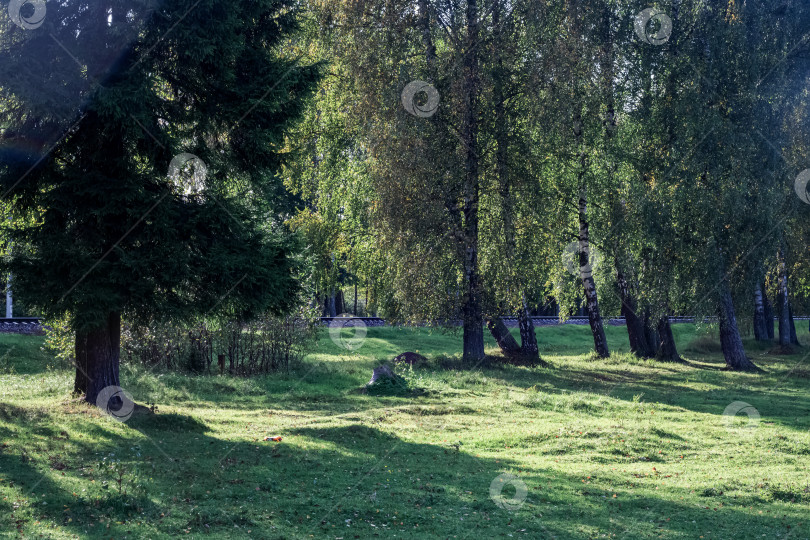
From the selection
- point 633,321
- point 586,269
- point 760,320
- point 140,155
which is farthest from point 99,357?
point 760,320

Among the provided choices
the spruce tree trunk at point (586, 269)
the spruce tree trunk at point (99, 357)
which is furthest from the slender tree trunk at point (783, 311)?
the spruce tree trunk at point (99, 357)

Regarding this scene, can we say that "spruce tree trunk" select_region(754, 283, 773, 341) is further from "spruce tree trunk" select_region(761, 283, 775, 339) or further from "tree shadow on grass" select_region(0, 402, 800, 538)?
"tree shadow on grass" select_region(0, 402, 800, 538)

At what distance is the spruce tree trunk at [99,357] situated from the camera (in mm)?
13492

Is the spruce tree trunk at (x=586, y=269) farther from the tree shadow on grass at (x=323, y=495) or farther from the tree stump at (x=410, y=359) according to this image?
the tree shadow on grass at (x=323, y=495)

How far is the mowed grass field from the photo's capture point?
8.58m

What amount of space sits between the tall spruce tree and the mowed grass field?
243 centimetres

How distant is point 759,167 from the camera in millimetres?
22531

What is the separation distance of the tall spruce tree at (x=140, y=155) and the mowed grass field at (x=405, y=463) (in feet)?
7.99

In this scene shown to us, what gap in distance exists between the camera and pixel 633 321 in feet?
95.9

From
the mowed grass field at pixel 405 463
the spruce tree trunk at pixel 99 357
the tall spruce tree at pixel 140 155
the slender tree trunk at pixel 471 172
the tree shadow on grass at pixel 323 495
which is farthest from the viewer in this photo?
the slender tree trunk at pixel 471 172

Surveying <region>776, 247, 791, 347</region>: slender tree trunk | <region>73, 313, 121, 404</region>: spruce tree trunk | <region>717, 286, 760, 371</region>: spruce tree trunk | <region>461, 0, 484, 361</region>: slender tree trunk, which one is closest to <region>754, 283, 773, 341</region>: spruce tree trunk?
<region>776, 247, 791, 347</region>: slender tree trunk

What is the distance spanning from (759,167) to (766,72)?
10.7 feet

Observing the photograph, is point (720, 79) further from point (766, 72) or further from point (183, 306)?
point (183, 306)

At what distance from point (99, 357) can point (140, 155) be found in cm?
398
